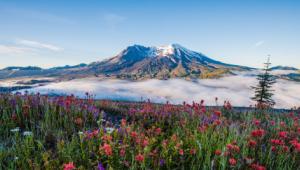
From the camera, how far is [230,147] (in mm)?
3619

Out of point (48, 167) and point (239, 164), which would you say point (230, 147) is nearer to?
point (239, 164)

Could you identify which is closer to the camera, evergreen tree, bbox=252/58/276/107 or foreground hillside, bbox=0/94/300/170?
foreground hillside, bbox=0/94/300/170

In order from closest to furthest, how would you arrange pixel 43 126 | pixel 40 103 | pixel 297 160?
1. pixel 297 160
2. pixel 43 126
3. pixel 40 103

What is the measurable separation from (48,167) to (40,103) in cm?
432

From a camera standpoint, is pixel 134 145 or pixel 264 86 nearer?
pixel 134 145

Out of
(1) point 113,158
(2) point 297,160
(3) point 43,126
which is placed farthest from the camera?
(3) point 43,126

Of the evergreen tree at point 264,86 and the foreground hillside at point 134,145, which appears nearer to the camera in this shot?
the foreground hillside at point 134,145

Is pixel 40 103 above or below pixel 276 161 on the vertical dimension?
above

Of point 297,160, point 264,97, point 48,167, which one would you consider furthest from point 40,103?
point 264,97

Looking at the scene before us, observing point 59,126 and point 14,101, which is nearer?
point 59,126

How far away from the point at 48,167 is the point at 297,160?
3972 mm

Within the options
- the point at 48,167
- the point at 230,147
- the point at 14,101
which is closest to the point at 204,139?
the point at 230,147

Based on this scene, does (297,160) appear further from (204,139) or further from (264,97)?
(264,97)

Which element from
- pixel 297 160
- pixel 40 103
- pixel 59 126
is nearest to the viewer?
pixel 297 160
